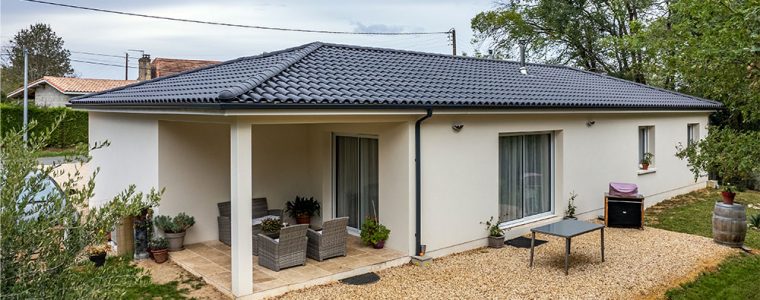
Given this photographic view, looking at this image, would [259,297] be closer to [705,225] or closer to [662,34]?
[705,225]

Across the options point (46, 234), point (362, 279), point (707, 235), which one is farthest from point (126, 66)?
point (46, 234)

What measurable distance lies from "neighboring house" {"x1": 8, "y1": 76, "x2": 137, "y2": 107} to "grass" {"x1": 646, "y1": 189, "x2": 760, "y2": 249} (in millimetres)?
41689

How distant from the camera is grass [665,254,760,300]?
29.6 ft

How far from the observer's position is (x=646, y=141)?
18406 millimetres

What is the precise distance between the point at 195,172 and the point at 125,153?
211 cm

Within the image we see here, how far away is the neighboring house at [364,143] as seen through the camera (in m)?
8.92

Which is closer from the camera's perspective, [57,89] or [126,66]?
[57,89]

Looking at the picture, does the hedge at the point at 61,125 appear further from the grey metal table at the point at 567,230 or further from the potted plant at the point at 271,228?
the grey metal table at the point at 567,230

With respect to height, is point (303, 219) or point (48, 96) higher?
point (48, 96)

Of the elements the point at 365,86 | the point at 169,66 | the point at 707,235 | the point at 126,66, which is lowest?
the point at 707,235

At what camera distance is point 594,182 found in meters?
15.2

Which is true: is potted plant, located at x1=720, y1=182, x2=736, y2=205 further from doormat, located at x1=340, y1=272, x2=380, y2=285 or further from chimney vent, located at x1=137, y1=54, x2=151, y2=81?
chimney vent, located at x1=137, y1=54, x2=151, y2=81

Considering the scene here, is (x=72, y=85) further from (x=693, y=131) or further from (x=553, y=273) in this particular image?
(x=553, y=273)

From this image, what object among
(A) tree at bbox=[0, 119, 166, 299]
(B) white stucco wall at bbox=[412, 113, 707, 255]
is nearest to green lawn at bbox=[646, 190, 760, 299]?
(B) white stucco wall at bbox=[412, 113, 707, 255]
